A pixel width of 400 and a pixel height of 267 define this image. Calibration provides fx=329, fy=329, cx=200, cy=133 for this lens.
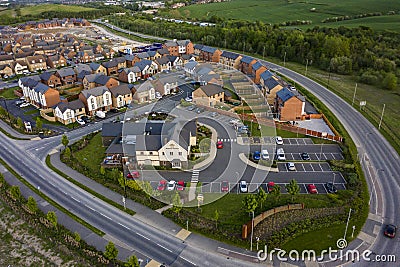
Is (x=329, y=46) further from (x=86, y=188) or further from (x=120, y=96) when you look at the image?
(x=86, y=188)

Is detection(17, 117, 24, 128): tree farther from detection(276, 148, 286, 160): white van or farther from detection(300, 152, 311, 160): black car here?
detection(300, 152, 311, 160): black car

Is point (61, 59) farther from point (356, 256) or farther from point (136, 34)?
point (356, 256)

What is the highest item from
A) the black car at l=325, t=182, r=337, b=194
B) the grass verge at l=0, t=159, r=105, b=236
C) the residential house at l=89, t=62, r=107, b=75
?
the residential house at l=89, t=62, r=107, b=75

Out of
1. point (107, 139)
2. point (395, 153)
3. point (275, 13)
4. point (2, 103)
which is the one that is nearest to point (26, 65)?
point (2, 103)

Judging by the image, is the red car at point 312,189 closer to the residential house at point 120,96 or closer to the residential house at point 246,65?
the residential house at point 120,96

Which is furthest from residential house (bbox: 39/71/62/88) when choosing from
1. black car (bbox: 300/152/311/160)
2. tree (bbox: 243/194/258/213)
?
tree (bbox: 243/194/258/213)
